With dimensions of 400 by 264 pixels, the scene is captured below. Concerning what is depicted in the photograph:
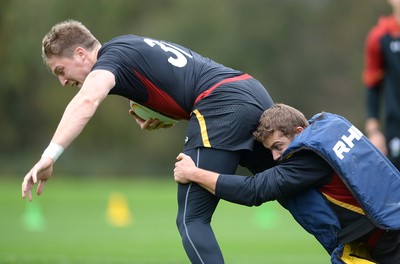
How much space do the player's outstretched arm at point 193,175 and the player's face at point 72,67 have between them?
3.10 ft

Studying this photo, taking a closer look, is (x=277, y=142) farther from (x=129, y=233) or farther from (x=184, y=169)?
(x=129, y=233)

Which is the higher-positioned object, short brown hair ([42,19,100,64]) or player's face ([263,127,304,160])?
short brown hair ([42,19,100,64])

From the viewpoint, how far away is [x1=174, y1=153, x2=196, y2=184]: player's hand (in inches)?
215

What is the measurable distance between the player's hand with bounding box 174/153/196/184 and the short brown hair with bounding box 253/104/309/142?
0.47 m

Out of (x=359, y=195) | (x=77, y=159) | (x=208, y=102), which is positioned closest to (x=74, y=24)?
(x=208, y=102)

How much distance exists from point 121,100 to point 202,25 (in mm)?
6511

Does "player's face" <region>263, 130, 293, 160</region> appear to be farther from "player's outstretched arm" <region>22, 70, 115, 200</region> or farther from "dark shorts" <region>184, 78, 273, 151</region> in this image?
"player's outstretched arm" <region>22, 70, 115, 200</region>

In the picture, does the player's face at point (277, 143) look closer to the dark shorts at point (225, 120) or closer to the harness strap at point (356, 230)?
the dark shorts at point (225, 120)

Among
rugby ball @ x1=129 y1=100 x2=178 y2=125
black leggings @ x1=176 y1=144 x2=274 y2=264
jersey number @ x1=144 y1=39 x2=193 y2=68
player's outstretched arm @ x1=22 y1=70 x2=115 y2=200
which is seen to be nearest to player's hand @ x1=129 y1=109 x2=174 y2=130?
rugby ball @ x1=129 y1=100 x2=178 y2=125

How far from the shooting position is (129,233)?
16.9m

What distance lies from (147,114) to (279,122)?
1164 millimetres

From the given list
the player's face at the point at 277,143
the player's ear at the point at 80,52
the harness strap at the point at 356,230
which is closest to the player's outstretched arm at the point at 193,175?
the player's face at the point at 277,143

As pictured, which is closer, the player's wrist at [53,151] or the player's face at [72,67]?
the player's wrist at [53,151]

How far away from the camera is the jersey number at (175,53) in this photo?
228 inches
